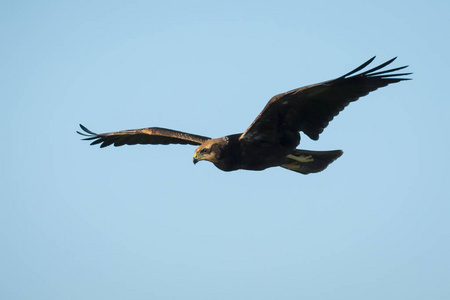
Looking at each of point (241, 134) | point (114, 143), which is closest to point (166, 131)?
point (114, 143)

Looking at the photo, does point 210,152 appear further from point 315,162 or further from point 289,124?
point 315,162

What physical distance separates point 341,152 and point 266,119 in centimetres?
205

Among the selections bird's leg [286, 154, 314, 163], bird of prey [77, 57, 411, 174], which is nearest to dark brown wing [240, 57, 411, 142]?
bird of prey [77, 57, 411, 174]

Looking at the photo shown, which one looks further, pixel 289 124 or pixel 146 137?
pixel 146 137

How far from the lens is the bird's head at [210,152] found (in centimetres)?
1062

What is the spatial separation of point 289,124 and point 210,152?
4.00ft

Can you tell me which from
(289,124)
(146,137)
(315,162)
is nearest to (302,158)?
(315,162)

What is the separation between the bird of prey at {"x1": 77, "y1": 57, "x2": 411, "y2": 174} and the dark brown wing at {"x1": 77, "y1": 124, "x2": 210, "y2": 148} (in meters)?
1.41

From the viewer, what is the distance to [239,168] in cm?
1074

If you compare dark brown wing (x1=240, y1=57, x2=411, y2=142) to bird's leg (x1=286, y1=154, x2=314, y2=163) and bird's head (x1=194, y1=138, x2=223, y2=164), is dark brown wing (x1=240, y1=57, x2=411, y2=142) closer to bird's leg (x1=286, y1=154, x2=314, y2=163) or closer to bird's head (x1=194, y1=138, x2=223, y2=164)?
bird's head (x1=194, y1=138, x2=223, y2=164)

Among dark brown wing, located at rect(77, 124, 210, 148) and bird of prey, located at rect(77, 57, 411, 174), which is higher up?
dark brown wing, located at rect(77, 124, 210, 148)

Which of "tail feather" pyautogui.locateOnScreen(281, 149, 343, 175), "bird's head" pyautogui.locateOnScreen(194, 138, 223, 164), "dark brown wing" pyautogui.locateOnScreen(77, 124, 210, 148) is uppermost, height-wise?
"dark brown wing" pyautogui.locateOnScreen(77, 124, 210, 148)

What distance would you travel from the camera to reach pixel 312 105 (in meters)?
10.2

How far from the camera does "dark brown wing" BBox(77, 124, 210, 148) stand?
Result: 12.2 meters
